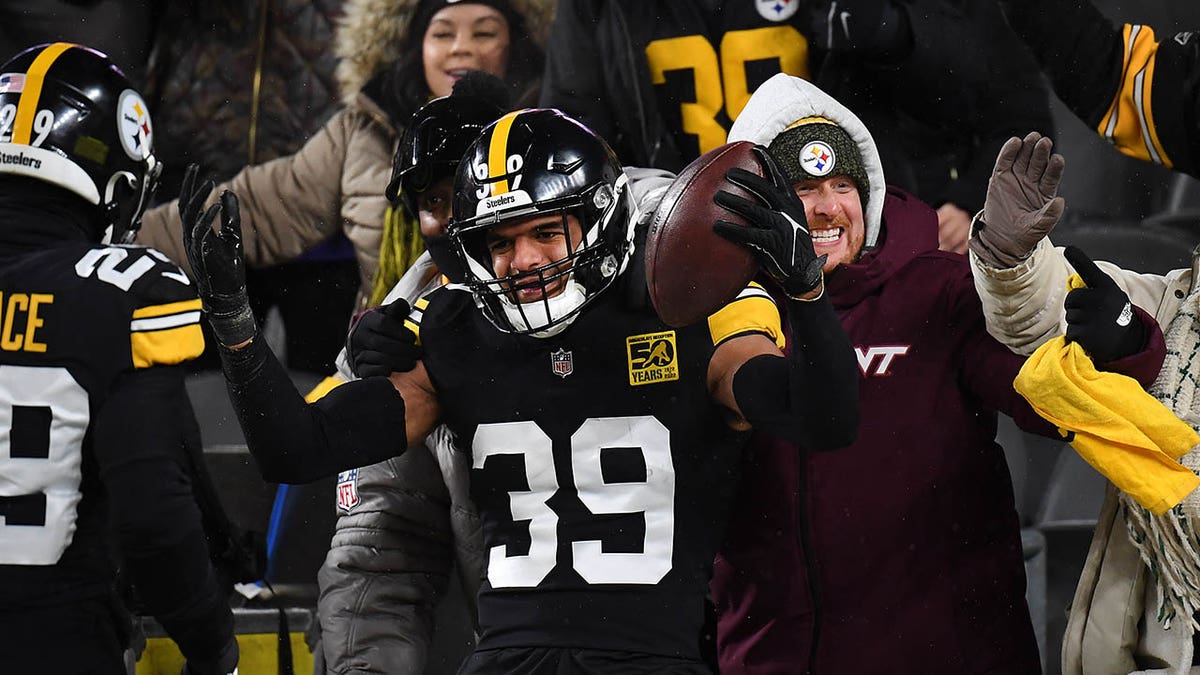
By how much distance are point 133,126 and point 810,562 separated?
5.85 ft

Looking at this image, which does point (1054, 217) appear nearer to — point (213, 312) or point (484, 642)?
point (484, 642)

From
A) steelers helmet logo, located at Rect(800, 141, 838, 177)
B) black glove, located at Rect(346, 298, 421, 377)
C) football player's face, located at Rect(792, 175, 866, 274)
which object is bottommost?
black glove, located at Rect(346, 298, 421, 377)

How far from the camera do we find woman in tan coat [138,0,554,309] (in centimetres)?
431

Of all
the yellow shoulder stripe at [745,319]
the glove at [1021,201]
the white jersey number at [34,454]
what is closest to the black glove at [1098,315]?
the glove at [1021,201]

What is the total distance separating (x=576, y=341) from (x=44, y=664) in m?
1.28

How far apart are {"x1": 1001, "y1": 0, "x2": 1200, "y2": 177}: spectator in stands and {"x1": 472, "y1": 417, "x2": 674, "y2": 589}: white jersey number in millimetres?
1484

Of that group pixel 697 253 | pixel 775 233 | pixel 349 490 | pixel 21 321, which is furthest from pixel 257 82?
pixel 775 233

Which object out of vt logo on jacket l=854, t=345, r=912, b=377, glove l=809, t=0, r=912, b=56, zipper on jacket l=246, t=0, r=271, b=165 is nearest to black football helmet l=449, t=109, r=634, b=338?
vt logo on jacket l=854, t=345, r=912, b=377

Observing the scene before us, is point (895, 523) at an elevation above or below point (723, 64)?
below

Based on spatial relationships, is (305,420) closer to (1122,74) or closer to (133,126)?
(133,126)

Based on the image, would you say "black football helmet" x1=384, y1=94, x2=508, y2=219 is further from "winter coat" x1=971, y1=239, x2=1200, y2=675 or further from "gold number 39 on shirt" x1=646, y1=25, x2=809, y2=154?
"winter coat" x1=971, y1=239, x2=1200, y2=675

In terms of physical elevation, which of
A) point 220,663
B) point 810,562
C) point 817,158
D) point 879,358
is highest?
point 817,158

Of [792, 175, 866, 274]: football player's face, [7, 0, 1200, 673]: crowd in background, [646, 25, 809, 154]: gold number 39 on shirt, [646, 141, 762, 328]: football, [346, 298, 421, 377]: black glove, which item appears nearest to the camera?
[646, 141, 762, 328]: football

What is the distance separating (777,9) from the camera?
151 inches
